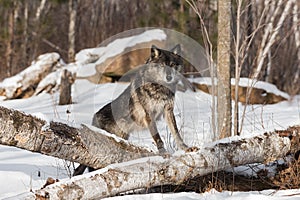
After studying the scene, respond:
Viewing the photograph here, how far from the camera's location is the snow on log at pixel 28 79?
10633mm

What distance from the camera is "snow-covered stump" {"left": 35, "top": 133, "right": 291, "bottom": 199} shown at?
2.85 m

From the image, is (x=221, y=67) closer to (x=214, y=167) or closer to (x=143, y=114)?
(x=143, y=114)

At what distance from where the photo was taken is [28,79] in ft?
36.1

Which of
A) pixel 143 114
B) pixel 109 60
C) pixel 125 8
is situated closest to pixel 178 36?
pixel 109 60

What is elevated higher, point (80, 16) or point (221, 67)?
point (80, 16)

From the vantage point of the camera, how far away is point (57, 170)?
3.85 meters

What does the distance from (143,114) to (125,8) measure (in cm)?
1352

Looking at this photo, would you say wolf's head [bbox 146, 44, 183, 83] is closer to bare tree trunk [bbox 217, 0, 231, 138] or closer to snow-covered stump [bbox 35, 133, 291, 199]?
bare tree trunk [bbox 217, 0, 231, 138]

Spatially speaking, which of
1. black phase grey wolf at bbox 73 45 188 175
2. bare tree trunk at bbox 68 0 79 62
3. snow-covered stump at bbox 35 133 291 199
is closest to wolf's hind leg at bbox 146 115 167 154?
black phase grey wolf at bbox 73 45 188 175

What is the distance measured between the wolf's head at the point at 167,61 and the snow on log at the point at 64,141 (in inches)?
56.0

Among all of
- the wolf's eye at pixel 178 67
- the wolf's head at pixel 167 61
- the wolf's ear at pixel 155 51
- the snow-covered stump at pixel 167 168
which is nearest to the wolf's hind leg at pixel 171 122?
the wolf's head at pixel 167 61

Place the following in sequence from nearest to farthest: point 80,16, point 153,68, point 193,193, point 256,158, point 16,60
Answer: point 193,193
point 256,158
point 153,68
point 16,60
point 80,16

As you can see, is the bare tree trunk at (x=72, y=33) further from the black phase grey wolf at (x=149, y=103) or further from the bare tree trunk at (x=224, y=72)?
the bare tree trunk at (x=224, y=72)

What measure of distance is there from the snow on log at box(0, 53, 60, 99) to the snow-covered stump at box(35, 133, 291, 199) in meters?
8.08
